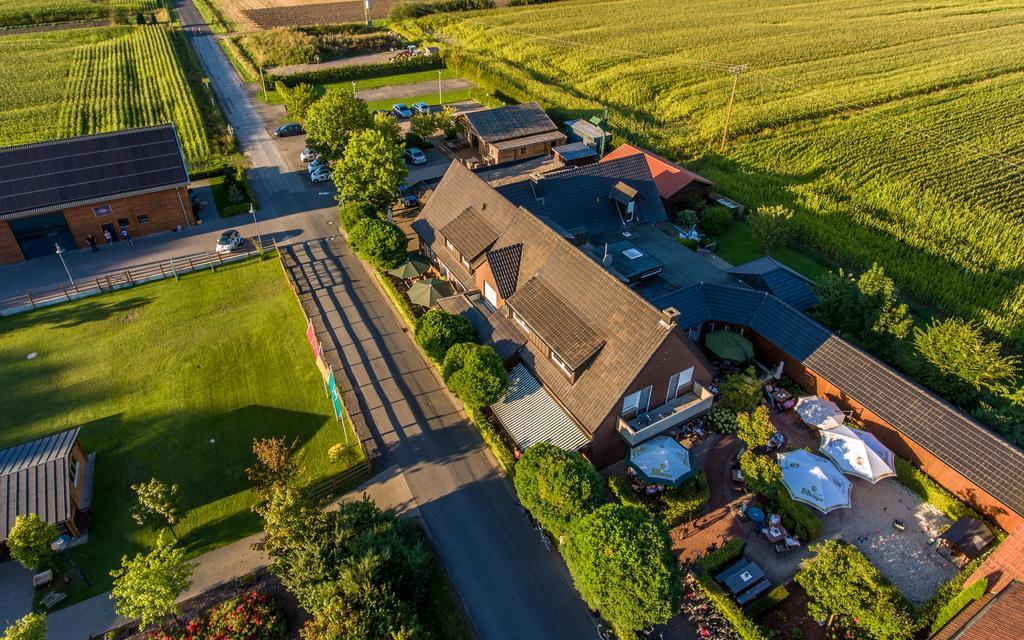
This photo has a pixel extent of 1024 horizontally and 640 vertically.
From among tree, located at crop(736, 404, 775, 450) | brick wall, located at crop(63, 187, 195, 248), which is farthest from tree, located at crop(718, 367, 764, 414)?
brick wall, located at crop(63, 187, 195, 248)

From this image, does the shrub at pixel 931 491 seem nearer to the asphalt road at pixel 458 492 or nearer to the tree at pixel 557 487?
the tree at pixel 557 487

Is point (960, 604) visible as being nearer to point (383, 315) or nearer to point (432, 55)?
point (383, 315)

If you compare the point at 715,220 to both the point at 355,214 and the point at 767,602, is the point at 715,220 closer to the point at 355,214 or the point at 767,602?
the point at 355,214

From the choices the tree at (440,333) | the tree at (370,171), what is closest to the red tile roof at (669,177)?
the tree at (370,171)

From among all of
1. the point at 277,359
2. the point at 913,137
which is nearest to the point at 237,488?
the point at 277,359

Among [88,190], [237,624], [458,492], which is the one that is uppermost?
[88,190]

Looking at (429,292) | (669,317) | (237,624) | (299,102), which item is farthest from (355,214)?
(237,624)
